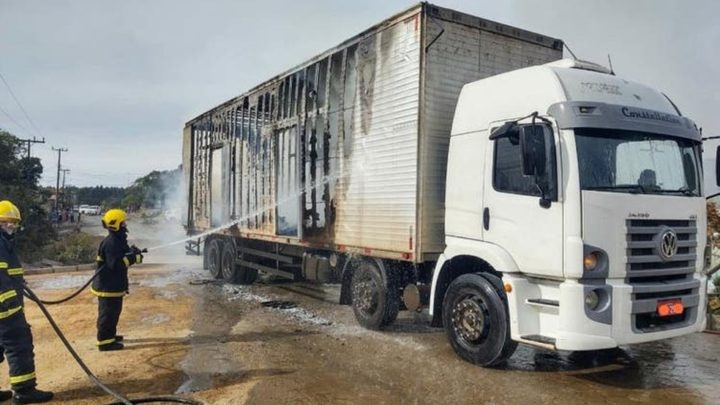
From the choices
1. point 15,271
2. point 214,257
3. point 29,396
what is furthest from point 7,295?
point 214,257

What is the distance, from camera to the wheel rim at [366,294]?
6930 millimetres

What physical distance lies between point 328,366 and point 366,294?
165cm

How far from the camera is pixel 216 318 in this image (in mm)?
8078

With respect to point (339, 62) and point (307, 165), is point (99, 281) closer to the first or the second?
point (307, 165)

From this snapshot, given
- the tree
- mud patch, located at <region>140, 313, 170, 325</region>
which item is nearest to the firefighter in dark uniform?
mud patch, located at <region>140, 313, 170, 325</region>

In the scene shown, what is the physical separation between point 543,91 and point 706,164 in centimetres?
221

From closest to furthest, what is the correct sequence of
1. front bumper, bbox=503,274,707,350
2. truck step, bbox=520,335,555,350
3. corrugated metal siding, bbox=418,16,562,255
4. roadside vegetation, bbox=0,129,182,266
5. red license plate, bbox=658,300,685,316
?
front bumper, bbox=503,274,707,350
truck step, bbox=520,335,555,350
red license plate, bbox=658,300,685,316
corrugated metal siding, bbox=418,16,562,255
roadside vegetation, bbox=0,129,182,266

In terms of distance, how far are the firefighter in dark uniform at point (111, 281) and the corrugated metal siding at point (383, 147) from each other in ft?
9.40

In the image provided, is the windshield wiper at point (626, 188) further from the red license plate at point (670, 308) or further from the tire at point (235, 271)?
the tire at point (235, 271)

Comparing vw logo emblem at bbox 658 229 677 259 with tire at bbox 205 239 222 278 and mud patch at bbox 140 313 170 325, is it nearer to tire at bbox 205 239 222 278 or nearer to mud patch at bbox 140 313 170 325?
mud patch at bbox 140 313 170 325

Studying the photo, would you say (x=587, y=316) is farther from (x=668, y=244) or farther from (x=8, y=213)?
(x=8, y=213)

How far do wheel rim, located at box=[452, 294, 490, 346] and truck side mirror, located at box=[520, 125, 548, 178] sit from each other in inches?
58.3

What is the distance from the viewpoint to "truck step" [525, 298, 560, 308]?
4.67 meters

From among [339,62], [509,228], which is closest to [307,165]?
[339,62]
